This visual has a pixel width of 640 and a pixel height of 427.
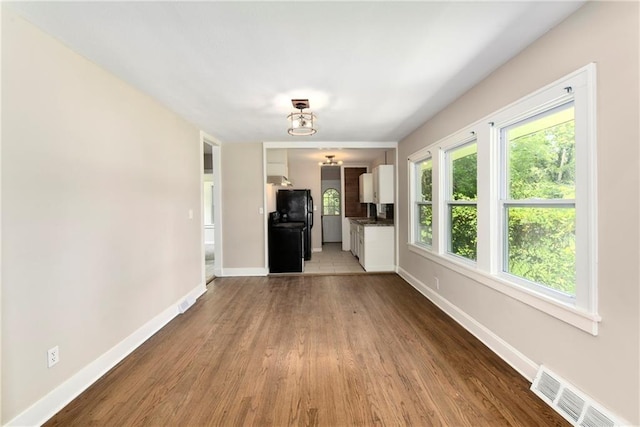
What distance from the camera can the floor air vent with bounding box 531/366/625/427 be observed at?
1549 mm

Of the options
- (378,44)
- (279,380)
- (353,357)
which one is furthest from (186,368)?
(378,44)

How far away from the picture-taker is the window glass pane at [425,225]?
4.09 metres

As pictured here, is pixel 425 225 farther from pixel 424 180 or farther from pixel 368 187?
pixel 368 187

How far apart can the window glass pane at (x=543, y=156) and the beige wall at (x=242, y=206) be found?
379 cm

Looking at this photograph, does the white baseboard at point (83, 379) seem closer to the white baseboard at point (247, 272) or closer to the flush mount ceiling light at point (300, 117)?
the white baseboard at point (247, 272)

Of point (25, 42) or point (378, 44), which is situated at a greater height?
point (378, 44)

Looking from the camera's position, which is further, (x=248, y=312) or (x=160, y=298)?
(x=248, y=312)

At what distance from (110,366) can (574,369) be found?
323cm

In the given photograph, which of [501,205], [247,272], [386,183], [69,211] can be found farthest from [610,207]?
[247,272]

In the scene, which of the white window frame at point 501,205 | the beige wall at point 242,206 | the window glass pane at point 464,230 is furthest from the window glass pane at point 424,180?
the beige wall at point 242,206

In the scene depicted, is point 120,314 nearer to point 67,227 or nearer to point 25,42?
point 67,227

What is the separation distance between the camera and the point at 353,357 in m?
2.38

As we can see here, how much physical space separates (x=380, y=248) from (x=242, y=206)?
265cm

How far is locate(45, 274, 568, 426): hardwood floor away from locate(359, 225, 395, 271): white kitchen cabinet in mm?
1967
